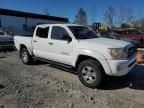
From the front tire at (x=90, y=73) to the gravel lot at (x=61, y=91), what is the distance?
18 cm

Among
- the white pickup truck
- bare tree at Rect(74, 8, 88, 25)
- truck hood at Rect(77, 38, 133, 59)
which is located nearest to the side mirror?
the white pickup truck

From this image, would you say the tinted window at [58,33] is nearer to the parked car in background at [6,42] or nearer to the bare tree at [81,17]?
the parked car in background at [6,42]

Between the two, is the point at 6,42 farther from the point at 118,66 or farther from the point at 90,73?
the point at 118,66

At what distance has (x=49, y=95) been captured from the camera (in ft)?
17.5

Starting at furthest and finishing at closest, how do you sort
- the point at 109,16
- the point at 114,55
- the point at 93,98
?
the point at 109,16 → the point at 114,55 → the point at 93,98

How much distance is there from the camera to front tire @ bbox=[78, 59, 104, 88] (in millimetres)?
5844

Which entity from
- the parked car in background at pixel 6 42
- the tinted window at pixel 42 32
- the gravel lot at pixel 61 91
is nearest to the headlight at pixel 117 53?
the gravel lot at pixel 61 91

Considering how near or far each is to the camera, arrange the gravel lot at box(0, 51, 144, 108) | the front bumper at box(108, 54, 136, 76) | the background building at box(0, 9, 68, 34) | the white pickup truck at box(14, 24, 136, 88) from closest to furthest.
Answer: the gravel lot at box(0, 51, 144, 108)
the front bumper at box(108, 54, 136, 76)
the white pickup truck at box(14, 24, 136, 88)
the background building at box(0, 9, 68, 34)

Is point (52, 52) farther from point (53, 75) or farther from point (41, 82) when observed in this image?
point (41, 82)

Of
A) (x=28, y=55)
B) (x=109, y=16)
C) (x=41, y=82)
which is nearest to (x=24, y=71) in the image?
(x=28, y=55)

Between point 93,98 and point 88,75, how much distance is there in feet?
3.36

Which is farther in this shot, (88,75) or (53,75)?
(53,75)

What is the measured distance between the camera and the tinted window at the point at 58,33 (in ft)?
22.8

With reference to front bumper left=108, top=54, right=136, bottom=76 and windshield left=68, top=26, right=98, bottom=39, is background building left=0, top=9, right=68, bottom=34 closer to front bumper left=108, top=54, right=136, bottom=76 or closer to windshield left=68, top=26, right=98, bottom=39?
windshield left=68, top=26, right=98, bottom=39
